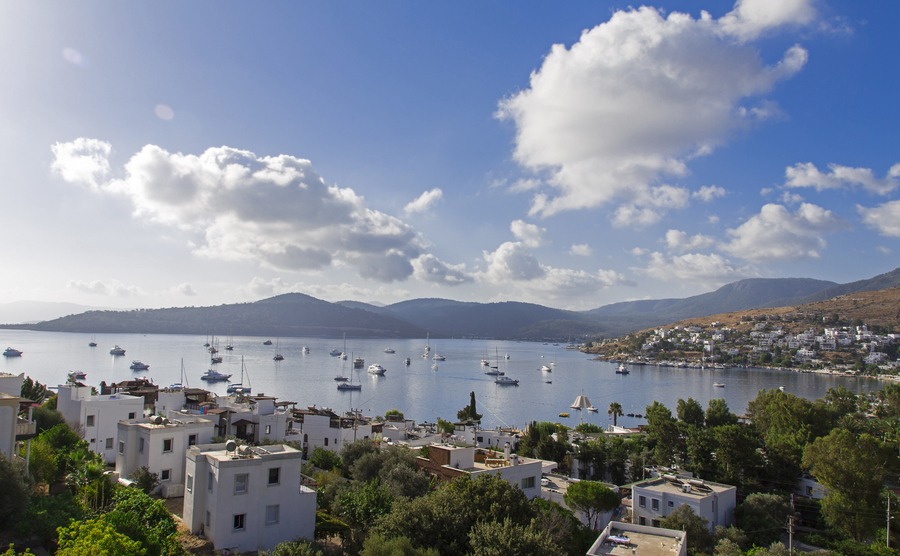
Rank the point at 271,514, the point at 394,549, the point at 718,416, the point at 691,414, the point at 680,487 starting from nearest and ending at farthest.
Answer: the point at 394,549
the point at 271,514
the point at 680,487
the point at 718,416
the point at 691,414

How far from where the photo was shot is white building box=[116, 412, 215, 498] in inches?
640

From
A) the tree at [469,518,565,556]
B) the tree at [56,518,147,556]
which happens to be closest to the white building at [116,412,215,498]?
the tree at [56,518,147,556]

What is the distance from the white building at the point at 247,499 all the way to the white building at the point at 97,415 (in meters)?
9.83

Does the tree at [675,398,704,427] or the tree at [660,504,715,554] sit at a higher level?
the tree at [675,398,704,427]

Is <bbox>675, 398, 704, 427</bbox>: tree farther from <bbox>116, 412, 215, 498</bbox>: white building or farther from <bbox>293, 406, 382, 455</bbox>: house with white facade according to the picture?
<bbox>116, 412, 215, 498</bbox>: white building

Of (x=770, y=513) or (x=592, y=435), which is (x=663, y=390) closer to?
(x=592, y=435)

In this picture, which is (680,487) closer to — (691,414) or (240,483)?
(240,483)

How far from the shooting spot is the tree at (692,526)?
18.5 m

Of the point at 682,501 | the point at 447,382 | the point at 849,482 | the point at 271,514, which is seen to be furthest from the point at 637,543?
the point at 447,382

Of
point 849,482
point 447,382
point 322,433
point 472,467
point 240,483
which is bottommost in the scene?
point 447,382

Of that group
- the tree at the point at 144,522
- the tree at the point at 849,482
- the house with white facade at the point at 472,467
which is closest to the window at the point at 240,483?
the tree at the point at 144,522

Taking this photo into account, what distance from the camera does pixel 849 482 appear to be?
2175 centimetres

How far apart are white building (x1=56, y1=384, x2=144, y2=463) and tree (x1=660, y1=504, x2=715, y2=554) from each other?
19.0m

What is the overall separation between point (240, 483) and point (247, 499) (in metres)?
0.37
